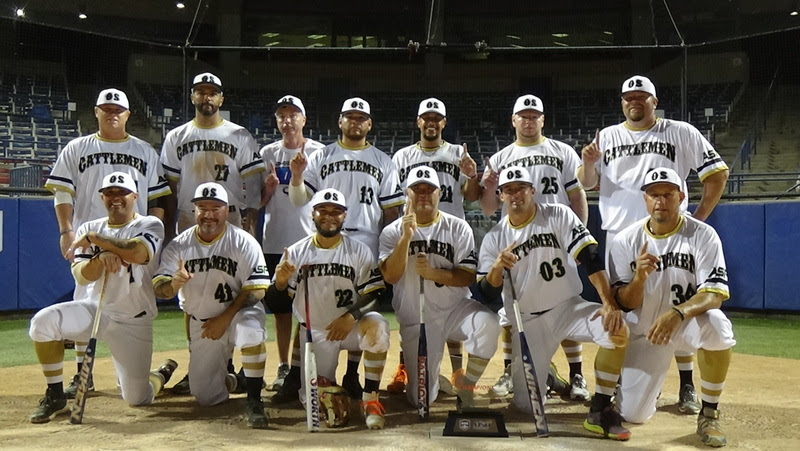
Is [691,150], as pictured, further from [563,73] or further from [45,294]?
[563,73]

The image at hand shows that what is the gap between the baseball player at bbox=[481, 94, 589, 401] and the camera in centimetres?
612

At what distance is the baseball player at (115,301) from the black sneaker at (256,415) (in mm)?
1038

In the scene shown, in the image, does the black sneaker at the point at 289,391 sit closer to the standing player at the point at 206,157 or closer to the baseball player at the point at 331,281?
the baseball player at the point at 331,281

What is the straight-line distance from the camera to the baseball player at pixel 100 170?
6016 mm

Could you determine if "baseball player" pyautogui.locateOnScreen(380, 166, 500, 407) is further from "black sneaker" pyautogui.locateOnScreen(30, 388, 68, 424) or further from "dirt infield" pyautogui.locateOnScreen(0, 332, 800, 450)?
"black sneaker" pyautogui.locateOnScreen(30, 388, 68, 424)

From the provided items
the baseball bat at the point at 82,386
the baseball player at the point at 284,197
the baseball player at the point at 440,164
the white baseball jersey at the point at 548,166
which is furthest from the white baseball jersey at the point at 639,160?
the baseball bat at the point at 82,386

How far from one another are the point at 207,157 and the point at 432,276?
7.50 ft

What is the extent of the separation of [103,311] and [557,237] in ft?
11.1

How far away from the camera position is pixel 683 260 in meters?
4.76

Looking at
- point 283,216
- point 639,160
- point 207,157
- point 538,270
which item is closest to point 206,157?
point 207,157

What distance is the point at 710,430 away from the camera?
172 inches

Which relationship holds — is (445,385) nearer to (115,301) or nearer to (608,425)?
(608,425)

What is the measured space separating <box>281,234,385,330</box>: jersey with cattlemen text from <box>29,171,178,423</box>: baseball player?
1.12 metres

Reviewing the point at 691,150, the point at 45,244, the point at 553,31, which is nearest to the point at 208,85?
the point at 691,150
